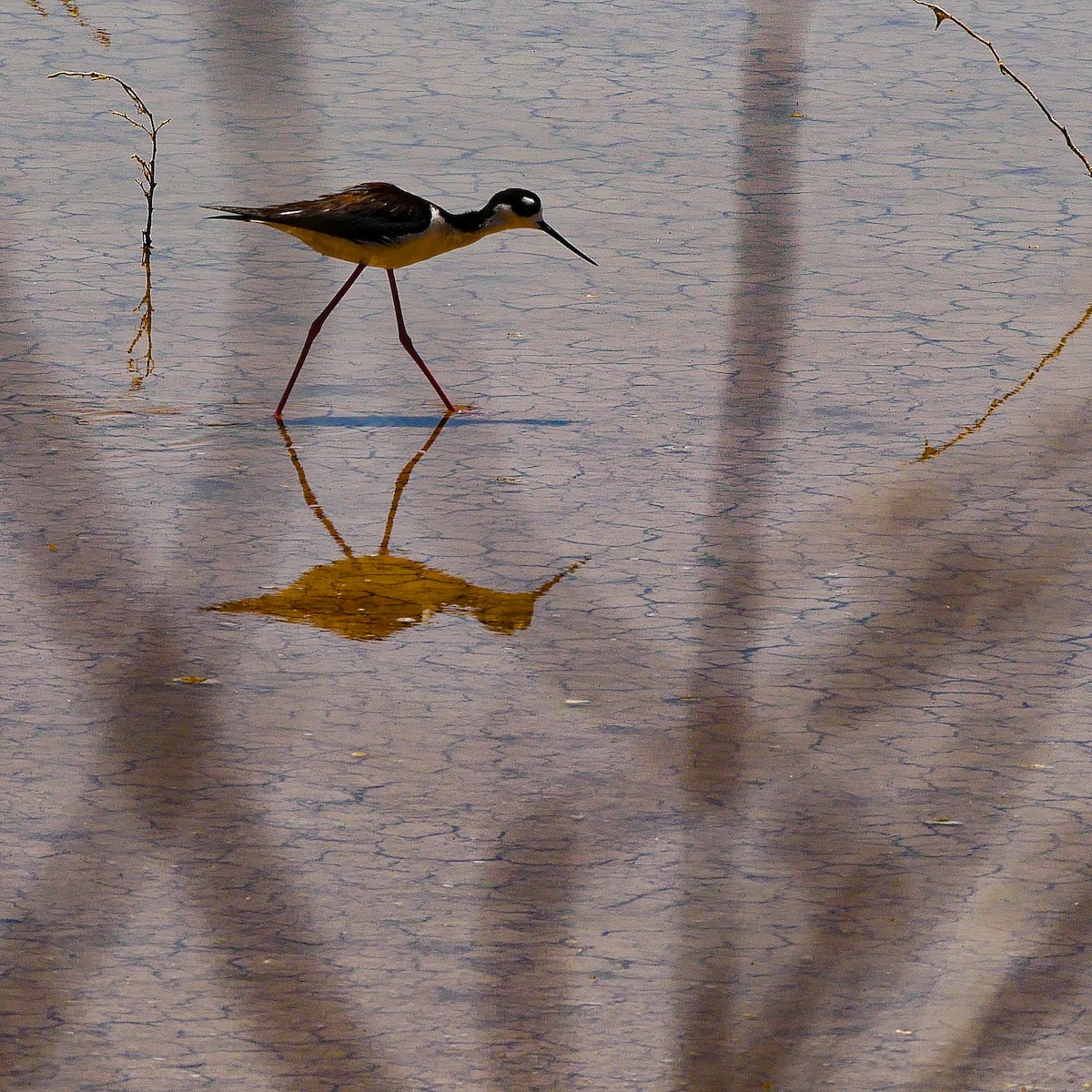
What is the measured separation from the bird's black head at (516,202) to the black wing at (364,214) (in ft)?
0.96

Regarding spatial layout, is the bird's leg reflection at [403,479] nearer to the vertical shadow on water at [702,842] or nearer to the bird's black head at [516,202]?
the bird's black head at [516,202]

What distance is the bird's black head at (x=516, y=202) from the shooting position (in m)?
7.74

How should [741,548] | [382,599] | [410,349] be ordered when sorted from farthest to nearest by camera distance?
[410,349]
[382,599]
[741,548]

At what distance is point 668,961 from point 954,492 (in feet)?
10.3

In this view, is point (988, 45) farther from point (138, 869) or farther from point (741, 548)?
point (138, 869)

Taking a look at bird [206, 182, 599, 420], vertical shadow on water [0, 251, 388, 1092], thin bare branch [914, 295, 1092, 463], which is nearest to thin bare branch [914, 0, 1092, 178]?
thin bare branch [914, 295, 1092, 463]

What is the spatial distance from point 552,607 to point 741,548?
971 millimetres

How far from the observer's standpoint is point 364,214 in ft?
24.3

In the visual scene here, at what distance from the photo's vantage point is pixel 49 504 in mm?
6453

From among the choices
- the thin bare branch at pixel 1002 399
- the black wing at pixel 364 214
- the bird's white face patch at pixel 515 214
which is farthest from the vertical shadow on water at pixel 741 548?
the black wing at pixel 364 214

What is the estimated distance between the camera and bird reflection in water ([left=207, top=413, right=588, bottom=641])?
19.3 feet

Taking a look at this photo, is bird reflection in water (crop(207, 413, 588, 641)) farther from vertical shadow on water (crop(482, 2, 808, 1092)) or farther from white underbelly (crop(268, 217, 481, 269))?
white underbelly (crop(268, 217, 481, 269))

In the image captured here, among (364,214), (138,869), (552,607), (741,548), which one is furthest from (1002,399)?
(138,869)

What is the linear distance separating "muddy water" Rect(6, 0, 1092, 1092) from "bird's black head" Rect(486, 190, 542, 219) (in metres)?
0.64
